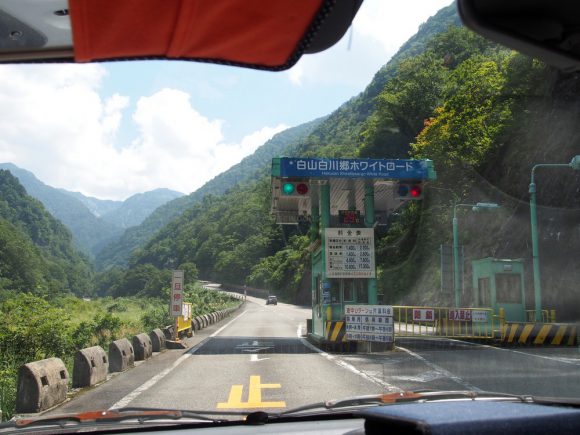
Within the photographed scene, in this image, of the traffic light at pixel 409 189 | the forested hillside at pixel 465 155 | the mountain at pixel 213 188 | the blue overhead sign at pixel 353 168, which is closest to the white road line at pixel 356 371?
the blue overhead sign at pixel 353 168

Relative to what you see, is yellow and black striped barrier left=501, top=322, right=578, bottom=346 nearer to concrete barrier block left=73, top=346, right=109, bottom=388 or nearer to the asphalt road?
the asphalt road

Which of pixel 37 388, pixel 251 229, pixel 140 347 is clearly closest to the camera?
pixel 37 388

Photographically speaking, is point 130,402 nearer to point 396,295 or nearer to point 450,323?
point 450,323

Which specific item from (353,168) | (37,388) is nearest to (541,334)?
(353,168)

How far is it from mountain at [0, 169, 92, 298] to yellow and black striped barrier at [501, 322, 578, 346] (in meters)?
39.2

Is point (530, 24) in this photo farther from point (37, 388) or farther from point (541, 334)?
point (541, 334)

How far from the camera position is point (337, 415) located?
131 inches

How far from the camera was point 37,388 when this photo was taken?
6.61 metres

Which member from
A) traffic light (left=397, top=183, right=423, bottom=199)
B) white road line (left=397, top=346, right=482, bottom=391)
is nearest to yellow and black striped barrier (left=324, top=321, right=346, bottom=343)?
white road line (left=397, top=346, right=482, bottom=391)

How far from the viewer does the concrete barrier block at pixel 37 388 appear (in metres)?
6.57

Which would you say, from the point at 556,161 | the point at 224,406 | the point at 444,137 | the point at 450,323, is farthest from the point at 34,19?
the point at 444,137

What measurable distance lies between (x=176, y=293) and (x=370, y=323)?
5764mm

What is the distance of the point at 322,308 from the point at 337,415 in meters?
11.1

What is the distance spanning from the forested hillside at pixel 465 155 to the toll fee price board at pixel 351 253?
6.01m
